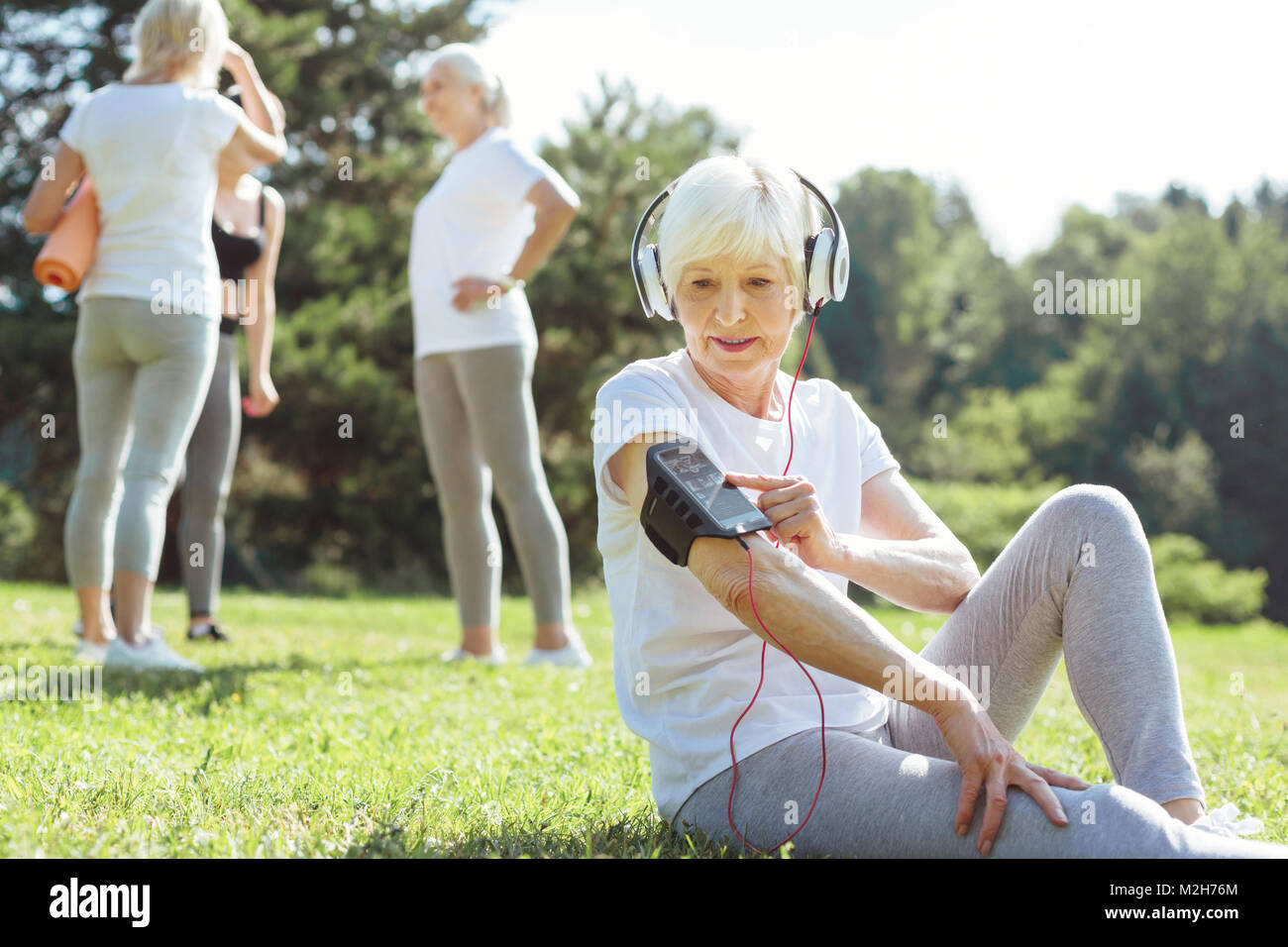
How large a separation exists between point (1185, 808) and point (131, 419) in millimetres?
4132

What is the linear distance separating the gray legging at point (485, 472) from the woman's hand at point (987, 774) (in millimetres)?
3503

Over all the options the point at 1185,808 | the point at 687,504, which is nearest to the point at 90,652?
the point at 687,504

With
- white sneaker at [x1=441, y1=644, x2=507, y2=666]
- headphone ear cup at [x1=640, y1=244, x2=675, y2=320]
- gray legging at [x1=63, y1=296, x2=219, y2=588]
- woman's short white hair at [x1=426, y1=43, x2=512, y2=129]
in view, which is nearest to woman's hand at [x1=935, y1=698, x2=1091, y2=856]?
headphone ear cup at [x1=640, y1=244, x2=675, y2=320]

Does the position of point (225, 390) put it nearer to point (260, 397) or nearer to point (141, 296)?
point (260, 397)

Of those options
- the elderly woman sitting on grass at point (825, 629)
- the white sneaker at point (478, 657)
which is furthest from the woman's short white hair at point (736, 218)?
the white sneaker at point (478, 657)

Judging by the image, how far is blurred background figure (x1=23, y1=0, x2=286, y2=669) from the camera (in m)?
4.50

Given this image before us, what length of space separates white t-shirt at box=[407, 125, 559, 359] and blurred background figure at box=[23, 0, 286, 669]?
1.07 m

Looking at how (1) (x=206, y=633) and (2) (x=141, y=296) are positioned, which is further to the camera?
(1) (x=206, y=633)

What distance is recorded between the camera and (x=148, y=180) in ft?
14.8

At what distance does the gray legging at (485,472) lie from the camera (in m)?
5.33

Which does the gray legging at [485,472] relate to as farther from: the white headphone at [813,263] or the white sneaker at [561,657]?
the white headphone at [813,263]

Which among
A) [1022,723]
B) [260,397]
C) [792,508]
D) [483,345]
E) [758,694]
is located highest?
[483,345]

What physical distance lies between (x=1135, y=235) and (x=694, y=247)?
188 ft

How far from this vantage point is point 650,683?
7.49 ft
